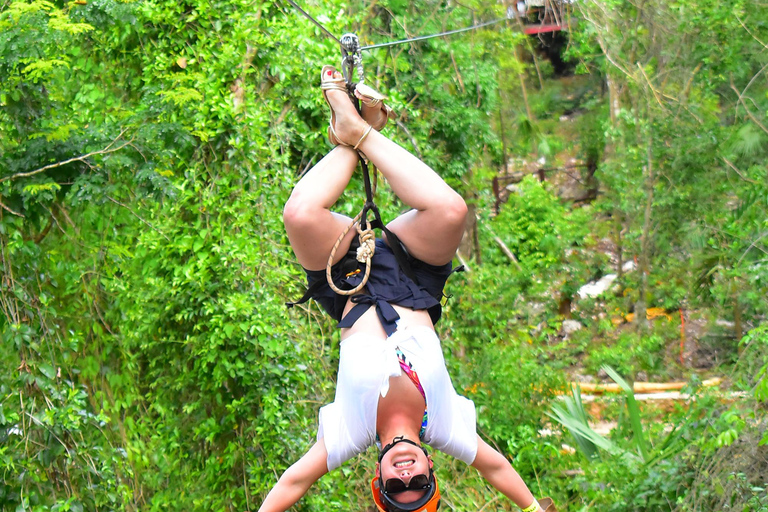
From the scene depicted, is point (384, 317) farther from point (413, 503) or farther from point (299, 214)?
point (413, 503)

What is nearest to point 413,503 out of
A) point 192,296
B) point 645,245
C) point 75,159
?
point 192,296

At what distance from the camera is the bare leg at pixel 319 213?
1824 millimetres

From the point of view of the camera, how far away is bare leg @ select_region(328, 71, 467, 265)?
185 cm

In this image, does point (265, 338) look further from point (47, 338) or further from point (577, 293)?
point (577, 293)

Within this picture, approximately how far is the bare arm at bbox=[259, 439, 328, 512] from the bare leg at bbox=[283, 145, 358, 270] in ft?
1.47

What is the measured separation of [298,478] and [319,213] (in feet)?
2.08

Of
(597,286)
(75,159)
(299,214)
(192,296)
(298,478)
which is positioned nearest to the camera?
(299,214)

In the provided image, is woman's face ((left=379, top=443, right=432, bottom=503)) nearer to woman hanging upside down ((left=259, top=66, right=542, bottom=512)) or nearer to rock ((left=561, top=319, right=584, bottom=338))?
woman hanging upside down ((left=259, top=66, right=542, bottom=512))

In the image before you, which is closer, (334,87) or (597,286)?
(334,87)

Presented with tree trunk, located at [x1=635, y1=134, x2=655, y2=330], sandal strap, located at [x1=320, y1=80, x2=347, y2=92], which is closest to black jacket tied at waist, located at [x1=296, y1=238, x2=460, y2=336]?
sandal strap, located at [x1=320, y1=80, x2=347, y2=92]

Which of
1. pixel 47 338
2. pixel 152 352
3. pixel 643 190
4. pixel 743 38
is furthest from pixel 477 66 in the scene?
pixel 47 338

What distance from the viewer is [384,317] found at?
1851 millimetres

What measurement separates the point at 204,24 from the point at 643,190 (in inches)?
239

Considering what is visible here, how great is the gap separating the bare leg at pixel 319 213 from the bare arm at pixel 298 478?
45 cm
